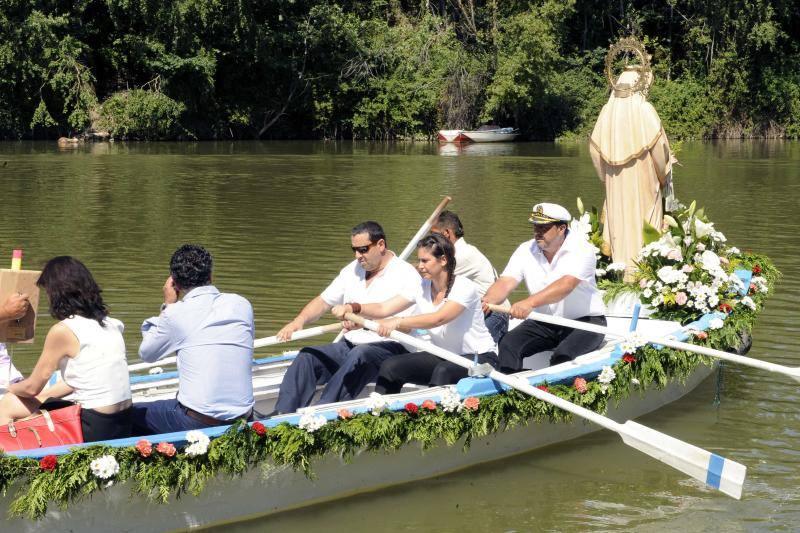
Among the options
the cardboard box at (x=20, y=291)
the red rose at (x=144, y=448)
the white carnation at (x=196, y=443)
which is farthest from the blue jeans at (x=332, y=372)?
the cardboard box at (x=20, y=291)

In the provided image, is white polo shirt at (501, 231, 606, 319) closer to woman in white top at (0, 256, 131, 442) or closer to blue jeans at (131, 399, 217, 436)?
blue jeans at (131, 399, 217, 436)

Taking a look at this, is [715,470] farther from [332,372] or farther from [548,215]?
[332,372]

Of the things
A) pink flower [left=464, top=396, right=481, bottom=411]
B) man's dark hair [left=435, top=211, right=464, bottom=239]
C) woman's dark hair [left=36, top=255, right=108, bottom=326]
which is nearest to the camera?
woman's dark hair [left=36, top=255, right=108, bottom=326]

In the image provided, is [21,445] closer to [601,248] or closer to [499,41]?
[601,248]

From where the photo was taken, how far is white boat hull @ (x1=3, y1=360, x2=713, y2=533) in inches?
249

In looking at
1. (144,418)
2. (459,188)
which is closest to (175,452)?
(144,418)

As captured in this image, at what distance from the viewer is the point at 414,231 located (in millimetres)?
18828

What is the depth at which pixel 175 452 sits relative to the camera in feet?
21.0

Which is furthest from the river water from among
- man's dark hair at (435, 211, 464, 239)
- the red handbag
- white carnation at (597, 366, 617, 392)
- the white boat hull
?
man's dark hair at (435, 211, 464, 239)

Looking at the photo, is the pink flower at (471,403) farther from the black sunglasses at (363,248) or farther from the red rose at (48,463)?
the red rose at (48,463)

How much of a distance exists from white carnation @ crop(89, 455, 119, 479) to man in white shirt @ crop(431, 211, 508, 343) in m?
3.80

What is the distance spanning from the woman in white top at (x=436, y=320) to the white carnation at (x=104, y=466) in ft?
7.14

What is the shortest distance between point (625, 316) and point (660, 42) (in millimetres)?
42208

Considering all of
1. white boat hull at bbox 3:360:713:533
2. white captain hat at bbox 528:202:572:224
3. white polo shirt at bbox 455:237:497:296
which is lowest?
white boat hull at bbox 3:360:713:533
